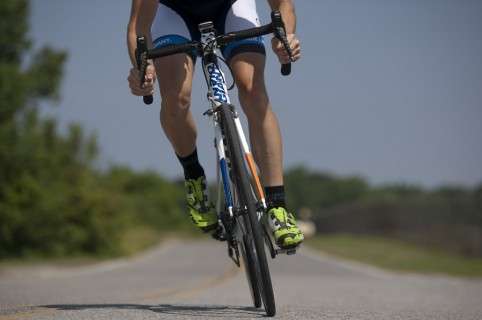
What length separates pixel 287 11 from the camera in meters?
4.80

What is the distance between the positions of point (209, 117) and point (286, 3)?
0.83 metres

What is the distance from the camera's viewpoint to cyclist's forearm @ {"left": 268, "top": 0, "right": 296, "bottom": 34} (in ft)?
15.6

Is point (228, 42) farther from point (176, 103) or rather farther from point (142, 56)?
point (176, 103)

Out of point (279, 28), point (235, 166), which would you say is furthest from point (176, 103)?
point (279, 28)

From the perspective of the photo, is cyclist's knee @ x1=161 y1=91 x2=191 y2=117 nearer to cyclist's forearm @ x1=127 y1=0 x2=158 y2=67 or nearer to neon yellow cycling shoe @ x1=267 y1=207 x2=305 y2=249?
cyclist's forearm @ x1=127 y1=0 x2=158 y2=67

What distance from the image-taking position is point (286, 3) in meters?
4.82

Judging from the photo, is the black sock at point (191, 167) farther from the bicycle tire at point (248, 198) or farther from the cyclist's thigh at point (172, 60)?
the bicycle tire at point (248, 198)

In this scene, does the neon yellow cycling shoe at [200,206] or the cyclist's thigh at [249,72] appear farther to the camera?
the neon yellow cycling shoe at [200,206]

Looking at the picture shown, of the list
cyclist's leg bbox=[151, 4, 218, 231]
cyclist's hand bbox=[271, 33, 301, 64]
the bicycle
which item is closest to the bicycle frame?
the bicycle

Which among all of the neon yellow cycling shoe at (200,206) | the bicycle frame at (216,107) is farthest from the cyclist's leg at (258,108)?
the neon yellow cycling shoe at (200,206)

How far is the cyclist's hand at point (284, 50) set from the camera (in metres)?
4.52

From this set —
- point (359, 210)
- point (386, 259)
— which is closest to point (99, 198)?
point (386, 259)

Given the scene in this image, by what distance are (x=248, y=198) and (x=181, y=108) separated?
102 cm

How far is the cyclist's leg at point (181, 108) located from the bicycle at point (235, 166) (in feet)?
0.72
